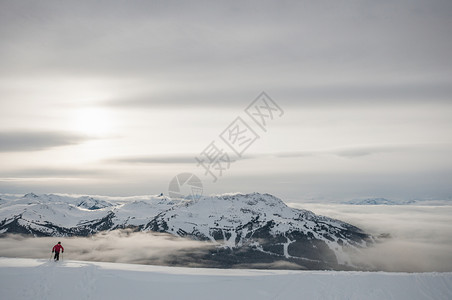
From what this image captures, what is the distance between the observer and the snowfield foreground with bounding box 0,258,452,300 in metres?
35.7

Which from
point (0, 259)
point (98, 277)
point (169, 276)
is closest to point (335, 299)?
point (169, 276)

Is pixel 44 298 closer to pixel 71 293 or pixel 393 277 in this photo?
pixel 71 293

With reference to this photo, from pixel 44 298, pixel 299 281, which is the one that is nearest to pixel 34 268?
pixel 44 298

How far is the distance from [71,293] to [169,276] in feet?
35.6

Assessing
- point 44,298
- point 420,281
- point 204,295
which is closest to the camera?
point 44,298

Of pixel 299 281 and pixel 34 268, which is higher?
pixel 34 268

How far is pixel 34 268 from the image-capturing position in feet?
130

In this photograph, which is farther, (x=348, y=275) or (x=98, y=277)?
(x=348, y=275)

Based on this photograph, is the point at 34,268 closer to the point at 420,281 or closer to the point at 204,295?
the point at 204,295

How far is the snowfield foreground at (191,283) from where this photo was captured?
117 feet

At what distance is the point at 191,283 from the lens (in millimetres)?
Result: 38812

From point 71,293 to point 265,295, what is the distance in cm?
2054

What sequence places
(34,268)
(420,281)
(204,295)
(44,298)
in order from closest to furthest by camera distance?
(44,298), (204,295), (34,268), (420,281)

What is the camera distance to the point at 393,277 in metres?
43.6
